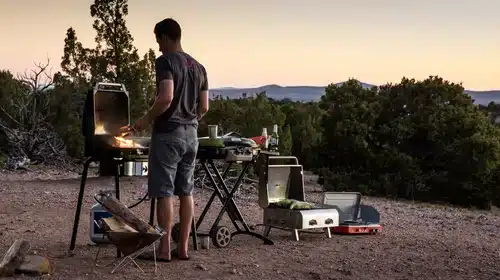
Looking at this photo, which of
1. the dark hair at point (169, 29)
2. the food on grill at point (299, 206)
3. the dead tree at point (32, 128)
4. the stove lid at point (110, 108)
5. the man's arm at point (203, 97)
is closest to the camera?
the dark hair at point (169, 29)

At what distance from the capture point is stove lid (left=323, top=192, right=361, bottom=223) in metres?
8.05

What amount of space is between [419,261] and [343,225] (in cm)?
146

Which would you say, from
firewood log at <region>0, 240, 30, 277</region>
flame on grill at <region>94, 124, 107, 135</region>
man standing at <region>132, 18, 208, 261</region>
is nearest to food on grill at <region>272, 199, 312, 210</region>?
man standing at <region>132, 18, 208, 261</region>

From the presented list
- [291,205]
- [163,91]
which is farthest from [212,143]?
[291,205]

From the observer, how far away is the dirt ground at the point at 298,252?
5555mm

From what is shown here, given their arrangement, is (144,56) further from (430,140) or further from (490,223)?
(490,223)

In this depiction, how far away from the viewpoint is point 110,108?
6.53 metres

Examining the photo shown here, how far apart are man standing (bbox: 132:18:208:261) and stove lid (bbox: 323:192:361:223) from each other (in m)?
2.70

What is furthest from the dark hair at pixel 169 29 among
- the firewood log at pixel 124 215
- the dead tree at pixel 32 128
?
the dead tree at pixel 32 128

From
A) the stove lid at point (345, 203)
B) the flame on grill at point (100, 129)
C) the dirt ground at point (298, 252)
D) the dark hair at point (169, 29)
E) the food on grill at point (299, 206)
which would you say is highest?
the dark hair at point (169, 29)

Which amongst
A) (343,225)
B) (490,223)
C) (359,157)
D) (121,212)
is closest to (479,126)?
(359,157)

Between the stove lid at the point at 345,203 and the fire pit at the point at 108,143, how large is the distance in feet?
8.35

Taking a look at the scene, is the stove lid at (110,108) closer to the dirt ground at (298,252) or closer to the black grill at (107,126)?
the black grill at (107,126)

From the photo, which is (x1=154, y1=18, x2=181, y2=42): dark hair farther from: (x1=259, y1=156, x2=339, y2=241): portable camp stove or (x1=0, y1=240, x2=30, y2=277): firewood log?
(x1=259, y1=156, x2=339, y2=241): portable camp stove
